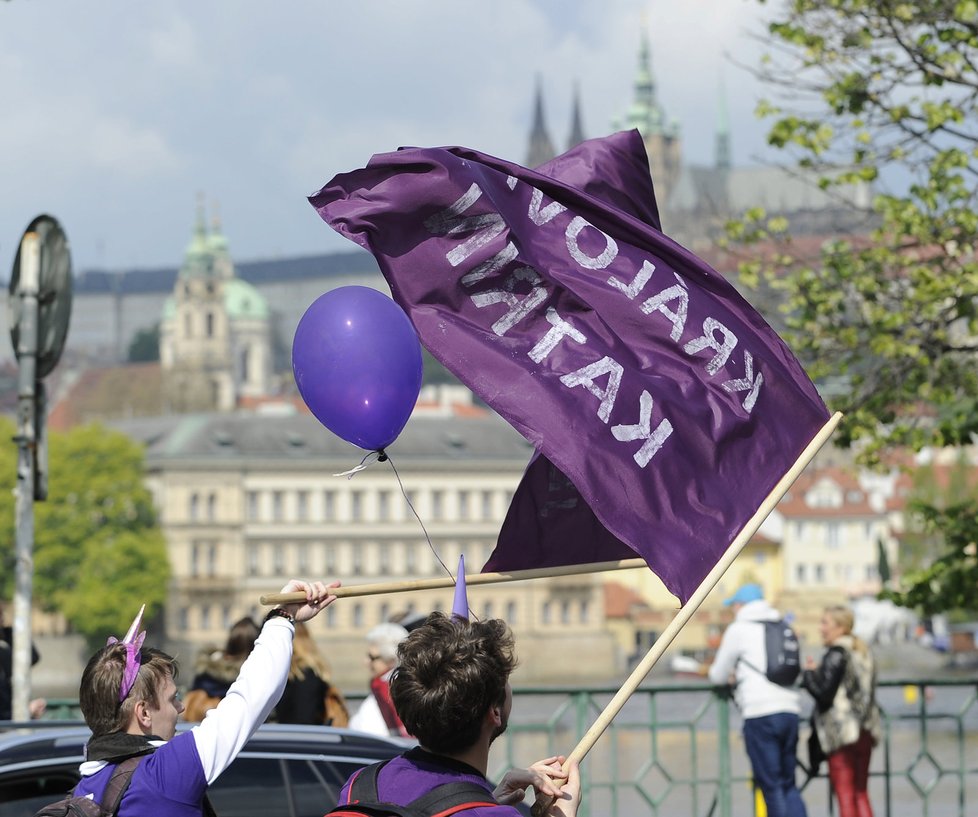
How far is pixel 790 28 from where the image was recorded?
11430 millimetres

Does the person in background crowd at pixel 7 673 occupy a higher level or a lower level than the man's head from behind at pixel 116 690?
lower

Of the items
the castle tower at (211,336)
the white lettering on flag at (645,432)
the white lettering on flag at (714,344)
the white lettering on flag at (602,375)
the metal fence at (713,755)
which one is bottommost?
the metal fence at (713,755)

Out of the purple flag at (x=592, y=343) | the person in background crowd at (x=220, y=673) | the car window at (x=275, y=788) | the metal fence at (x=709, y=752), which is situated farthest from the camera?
the metal fence at (x=709, y=752)

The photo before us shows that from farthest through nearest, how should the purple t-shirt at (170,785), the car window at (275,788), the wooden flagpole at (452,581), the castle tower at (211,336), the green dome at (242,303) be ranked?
the green dome at (242,303) < the castle tower at (211,336) < the car window at (275,788) < the wooden flagpole at (452,581) < the purple t-shirt at (170,785)

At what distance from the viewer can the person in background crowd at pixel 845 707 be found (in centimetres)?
957

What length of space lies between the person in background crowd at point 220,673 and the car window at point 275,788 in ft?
7.05

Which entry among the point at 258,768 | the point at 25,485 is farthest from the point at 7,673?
the point at 258,768

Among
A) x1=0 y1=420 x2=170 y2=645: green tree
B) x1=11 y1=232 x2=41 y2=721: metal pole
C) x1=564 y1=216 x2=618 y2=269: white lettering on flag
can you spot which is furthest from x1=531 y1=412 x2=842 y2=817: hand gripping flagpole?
x1=0 y1=420 x2=170 y2=645: green tree

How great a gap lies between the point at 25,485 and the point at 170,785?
18.0ft

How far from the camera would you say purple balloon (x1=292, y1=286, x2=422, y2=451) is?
449 cm

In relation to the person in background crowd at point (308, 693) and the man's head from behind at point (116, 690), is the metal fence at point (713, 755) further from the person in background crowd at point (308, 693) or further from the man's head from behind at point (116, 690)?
the man's head from behind at point (116, 690)

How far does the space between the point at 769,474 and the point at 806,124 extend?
6.80 m

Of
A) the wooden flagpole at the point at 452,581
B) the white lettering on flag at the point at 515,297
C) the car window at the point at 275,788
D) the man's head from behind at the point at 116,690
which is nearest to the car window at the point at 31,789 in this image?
the car window at the point at 275,788

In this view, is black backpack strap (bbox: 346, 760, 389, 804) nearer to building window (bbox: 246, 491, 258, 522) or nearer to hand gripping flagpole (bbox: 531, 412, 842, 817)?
hand gripping flagpole (bbox: 531, 412, 842, 817)
